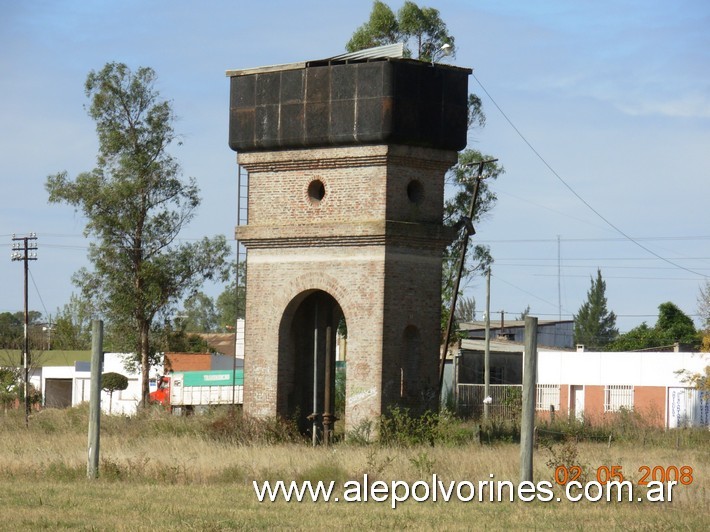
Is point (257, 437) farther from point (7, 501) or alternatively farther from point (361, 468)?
point (7, 501)

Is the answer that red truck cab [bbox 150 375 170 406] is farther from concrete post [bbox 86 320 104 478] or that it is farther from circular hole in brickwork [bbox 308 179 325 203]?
concrete post [bbox 86 320 104 478]

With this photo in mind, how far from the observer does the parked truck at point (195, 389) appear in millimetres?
52812

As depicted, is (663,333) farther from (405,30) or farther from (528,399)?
(528,399)

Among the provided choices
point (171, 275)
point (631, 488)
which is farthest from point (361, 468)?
point (171, 275)

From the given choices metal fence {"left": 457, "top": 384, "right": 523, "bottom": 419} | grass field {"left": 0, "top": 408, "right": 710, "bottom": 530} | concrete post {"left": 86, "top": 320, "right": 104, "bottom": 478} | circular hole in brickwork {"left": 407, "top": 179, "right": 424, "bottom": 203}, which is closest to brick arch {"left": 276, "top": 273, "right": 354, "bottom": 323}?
circular hole in brickwork {"left": 407, "top": 179, "right": 424, "bottom": 203}

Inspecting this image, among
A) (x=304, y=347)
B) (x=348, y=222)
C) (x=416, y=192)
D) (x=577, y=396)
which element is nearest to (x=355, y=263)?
(x=348, y=222)

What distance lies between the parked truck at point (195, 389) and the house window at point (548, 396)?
12.9 m

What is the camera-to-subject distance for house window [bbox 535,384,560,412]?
5247 cm

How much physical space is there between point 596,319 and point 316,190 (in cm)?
7866

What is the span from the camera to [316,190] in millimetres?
27500

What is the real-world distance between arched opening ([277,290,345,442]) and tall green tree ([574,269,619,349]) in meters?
73.9

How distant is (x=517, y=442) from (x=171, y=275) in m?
21.4
